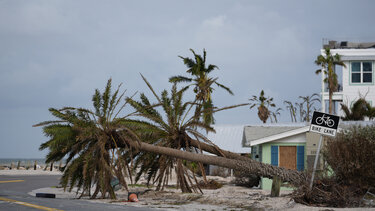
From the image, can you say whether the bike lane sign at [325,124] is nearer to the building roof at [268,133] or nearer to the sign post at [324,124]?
the sign post at [324,124]

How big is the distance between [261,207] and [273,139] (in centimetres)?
1054

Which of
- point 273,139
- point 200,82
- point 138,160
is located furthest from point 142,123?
point 200,82

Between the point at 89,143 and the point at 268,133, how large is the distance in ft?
41.6

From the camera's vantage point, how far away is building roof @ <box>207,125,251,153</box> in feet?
129

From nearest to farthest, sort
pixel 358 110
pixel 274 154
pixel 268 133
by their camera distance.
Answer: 1. pixel 274 154
2. pixel 268 133
3. pixel 358 110

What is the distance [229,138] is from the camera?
1630 inches

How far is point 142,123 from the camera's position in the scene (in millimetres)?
18719

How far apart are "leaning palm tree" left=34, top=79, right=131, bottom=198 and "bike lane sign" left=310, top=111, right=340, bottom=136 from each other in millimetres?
7003

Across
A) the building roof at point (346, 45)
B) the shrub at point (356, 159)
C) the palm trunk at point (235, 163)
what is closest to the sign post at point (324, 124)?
the shrub at point (356, 159)

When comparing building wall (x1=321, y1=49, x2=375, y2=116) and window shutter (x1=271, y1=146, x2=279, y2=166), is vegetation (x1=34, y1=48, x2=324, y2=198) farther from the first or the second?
building wall (x1=321, y1=49, x2=375, y2=116)

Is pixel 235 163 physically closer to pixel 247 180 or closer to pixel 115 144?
pixel 115 144

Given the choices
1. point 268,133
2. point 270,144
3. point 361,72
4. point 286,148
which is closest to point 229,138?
point 361,72

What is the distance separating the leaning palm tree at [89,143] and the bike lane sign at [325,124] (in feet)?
23.0

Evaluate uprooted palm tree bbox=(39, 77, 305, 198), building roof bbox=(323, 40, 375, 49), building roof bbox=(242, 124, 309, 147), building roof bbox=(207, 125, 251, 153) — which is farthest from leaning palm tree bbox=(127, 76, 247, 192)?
building roof bbox=(323, 40, 375, 49)
